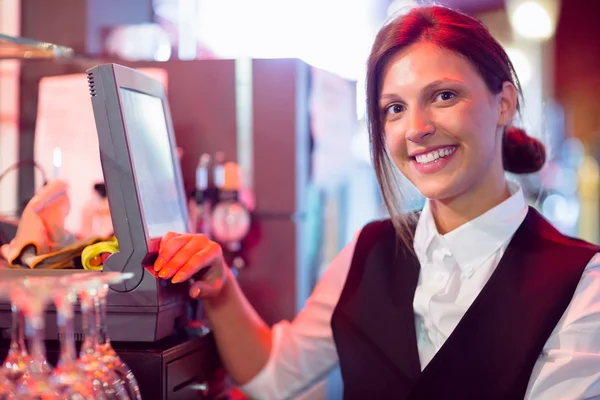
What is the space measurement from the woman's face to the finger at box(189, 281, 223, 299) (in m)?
0.44

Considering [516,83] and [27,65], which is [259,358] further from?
[27,65]

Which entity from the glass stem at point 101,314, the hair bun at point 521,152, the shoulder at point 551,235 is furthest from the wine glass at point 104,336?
the hair bun at point 521,152

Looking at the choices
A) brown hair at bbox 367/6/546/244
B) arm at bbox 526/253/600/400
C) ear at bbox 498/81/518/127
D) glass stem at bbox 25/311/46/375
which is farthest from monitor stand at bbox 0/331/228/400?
ear at bbox 498/81/518/127

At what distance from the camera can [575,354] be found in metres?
1.30

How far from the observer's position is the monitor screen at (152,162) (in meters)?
1.27

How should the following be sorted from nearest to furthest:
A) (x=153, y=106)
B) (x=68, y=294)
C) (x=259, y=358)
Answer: (x=68, y=294) → (x=153, y=106) → (x=259, y=358)

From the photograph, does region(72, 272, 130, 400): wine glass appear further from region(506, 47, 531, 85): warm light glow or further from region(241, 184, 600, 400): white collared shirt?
region(506, 47, 531, 85): warm light glow

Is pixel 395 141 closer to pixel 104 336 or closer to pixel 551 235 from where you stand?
pixel 551 235

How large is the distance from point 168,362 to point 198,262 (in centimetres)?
19

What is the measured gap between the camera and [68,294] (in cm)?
81

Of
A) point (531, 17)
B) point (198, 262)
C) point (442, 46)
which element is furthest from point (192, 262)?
point (531, 17)

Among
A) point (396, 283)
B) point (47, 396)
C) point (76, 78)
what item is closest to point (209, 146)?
point (76, 78)

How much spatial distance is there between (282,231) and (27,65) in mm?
868

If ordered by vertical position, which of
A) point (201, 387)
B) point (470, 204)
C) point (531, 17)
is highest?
point (531, 17)
